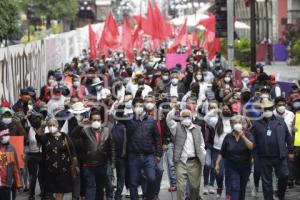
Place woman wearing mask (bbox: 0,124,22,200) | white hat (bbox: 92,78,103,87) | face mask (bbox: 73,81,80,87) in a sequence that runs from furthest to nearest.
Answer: face mask (bbox: 73,81,80,87) → white hat (bbox: 92,78,103,87) → woman wearing mask (bbox: 0,124,22,200)

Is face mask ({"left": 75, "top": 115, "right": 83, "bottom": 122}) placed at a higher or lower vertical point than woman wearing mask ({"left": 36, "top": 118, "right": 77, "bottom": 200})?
higher

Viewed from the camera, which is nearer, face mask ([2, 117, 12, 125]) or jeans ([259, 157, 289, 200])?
jeans ([259, 157, 289, 200])

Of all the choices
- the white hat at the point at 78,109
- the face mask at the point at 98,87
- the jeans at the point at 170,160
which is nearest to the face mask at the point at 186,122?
the jeans at the point at 170,160

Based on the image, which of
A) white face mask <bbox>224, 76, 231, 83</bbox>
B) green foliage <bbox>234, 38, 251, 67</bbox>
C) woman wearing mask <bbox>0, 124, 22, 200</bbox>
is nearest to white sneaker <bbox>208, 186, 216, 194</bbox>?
woman wearing mask <bbox>0, 124, 22, 200</bbox>

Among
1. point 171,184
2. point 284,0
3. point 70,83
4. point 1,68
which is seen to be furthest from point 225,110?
point 284,0

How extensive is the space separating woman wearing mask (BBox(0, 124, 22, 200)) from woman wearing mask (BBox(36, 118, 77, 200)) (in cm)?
49

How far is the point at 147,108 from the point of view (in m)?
14.6

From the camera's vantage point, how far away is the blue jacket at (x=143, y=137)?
13938 mm

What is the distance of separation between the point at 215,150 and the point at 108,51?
25.5m

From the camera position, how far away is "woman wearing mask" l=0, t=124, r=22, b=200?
1289 cm

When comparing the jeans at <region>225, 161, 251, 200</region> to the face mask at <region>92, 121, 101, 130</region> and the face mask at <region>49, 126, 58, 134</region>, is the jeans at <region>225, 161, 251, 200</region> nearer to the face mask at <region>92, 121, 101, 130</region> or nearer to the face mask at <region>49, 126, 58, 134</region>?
the face mask at <region>92, 121, 101, 130</region>

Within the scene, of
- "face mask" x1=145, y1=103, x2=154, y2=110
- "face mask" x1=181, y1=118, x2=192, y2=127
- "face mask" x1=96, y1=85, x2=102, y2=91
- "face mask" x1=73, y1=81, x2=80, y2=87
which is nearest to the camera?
"face mask" x1=181, y1=118, x2=192, y2=127

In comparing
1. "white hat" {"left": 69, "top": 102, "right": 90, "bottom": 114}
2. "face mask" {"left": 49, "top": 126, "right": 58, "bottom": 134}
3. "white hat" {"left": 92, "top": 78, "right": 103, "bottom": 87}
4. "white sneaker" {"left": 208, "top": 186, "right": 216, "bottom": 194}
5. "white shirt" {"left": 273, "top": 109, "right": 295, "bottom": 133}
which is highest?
"white hat" {"left": 92, "top": 78, "right": 103, "bottom": 87}

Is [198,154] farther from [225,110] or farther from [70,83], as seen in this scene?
[70,83]
